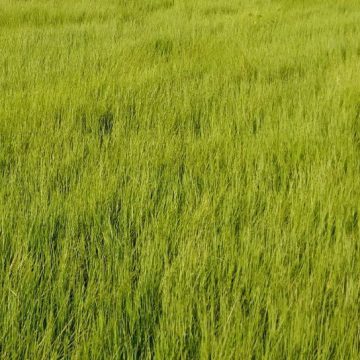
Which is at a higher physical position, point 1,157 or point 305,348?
point 1,157

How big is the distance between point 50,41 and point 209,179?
9.61 feet

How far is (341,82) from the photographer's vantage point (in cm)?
254

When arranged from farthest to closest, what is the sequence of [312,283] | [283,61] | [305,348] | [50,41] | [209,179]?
[50,41] < [283,61] < [209,179] < [312,283] < [305,348]

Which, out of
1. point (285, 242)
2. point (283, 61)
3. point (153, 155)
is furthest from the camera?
point (283, 61)

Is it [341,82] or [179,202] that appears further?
[341,82]

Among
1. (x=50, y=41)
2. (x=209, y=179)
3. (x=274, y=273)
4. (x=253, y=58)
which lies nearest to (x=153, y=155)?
(x=209, y=179)

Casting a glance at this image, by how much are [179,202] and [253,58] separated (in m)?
2.13

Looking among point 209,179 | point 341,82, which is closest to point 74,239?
point 209,179

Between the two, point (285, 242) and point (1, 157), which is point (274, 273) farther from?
point (1, 157)

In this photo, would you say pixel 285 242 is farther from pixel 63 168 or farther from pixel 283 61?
pixel 283 61

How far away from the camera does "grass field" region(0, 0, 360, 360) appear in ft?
2.96

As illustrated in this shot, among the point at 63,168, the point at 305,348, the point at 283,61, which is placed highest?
the point at 283,61

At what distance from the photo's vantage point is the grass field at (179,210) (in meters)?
0.90

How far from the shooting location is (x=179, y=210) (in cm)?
139
